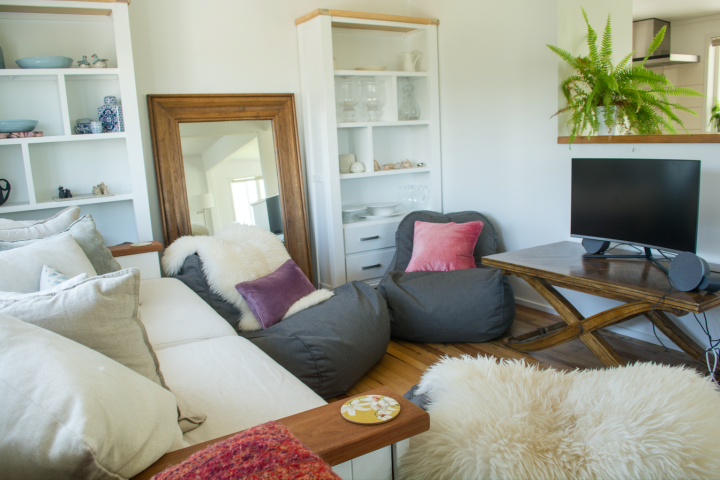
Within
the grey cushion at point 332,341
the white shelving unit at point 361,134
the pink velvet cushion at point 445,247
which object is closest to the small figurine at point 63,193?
the grey cushion at point 332,341

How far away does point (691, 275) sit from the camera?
202 cm

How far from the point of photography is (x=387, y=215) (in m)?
4.03

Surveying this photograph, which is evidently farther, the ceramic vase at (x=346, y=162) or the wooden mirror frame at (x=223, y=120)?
the ceramic vase at (x=346, y=162)

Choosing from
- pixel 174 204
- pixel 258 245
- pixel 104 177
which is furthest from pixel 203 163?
pixel 258 245

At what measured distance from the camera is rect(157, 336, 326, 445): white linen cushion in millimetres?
1350

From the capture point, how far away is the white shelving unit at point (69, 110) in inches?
112

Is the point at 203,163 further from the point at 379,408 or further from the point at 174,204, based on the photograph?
the point at 379,408

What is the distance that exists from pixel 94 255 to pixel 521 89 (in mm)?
2704

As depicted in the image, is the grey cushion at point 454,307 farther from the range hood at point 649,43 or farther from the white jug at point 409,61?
the range hood at point 649,43

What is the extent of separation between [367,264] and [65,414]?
10.4ft

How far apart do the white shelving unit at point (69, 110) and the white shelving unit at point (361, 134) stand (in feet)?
4.06

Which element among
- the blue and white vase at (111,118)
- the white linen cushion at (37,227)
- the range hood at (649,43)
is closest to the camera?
the white linen cushion at (37,227)

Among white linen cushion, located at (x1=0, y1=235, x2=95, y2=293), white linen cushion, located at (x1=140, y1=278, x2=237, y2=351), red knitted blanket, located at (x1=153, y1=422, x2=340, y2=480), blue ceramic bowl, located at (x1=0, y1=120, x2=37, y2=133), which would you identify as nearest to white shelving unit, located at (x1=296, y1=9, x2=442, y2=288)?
white linen cushion, located at (x1=140, y1=278, x2=237, y2=351)

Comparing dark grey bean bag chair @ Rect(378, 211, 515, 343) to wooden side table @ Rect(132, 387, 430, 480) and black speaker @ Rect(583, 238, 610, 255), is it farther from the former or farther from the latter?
wooden side table @ Rect(132, 387, 430, 480)
